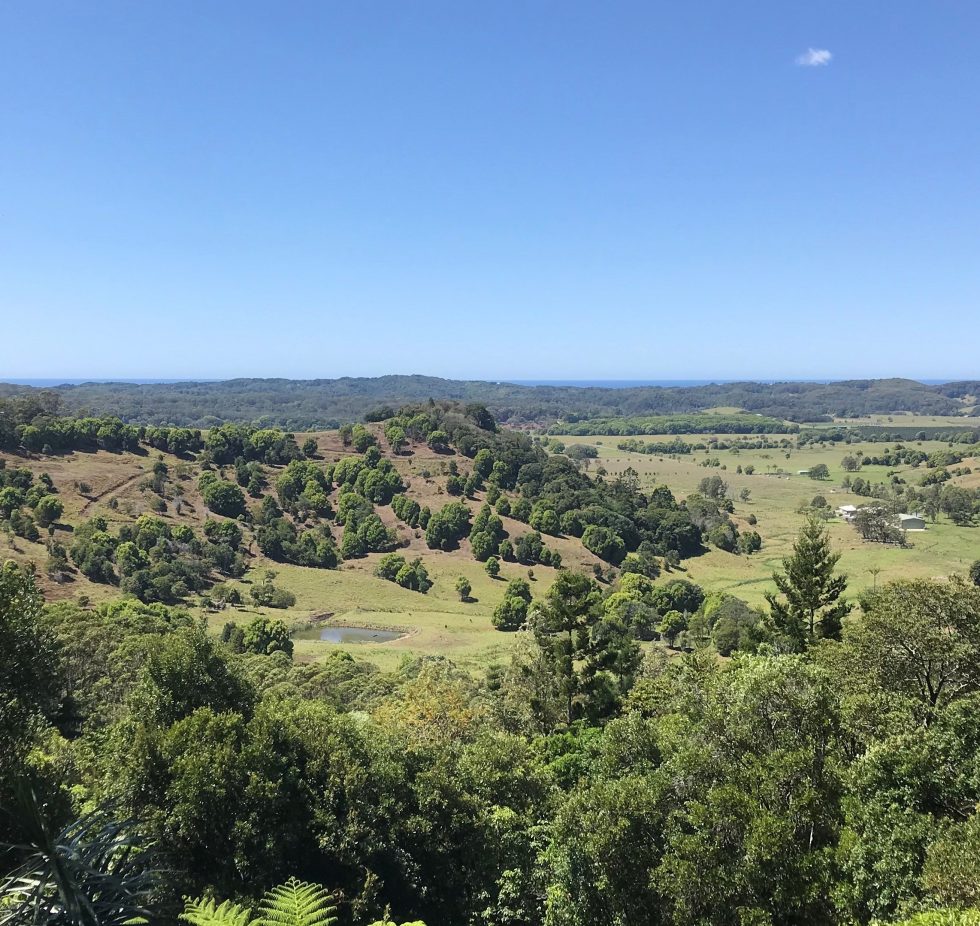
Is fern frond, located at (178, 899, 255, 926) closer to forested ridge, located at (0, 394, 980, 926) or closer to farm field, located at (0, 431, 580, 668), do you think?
forested ridge, located at (0, 394, 980, 926)

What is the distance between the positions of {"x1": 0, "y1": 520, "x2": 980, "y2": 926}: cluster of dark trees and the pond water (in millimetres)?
48165

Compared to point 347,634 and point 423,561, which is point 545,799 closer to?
point 347,634

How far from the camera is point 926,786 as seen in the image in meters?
12.0

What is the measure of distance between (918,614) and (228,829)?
18.7 metres

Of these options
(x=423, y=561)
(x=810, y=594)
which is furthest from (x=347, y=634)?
(x=810, y=594)

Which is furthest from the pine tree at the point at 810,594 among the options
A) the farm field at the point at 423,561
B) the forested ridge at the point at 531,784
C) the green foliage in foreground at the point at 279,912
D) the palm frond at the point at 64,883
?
the palm frond at the point at 64,883

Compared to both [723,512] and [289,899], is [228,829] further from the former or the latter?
[723,512]

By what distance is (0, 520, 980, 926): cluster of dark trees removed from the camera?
1096 centimetres

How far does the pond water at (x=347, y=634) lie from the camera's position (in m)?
72.1

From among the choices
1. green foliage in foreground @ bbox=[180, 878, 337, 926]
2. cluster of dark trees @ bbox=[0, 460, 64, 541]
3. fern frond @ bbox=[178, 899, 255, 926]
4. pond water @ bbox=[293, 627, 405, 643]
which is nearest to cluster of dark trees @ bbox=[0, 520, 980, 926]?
green foliage in foreground @ bbox=[180, 878, 337, 926]

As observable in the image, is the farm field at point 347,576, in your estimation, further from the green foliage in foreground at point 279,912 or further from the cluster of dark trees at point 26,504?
the green foliage in foreground at point 279,912

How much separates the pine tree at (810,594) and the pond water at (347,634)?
46.0 meters

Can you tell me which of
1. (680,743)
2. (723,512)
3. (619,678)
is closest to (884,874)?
(680,743)

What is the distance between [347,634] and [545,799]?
191 feet
